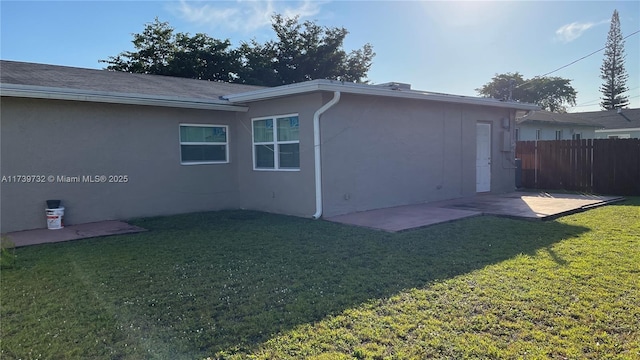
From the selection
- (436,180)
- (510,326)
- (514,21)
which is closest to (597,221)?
(436,180)

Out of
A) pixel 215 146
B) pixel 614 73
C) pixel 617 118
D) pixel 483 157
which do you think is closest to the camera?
pixel 215 146

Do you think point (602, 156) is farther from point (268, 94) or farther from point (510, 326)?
point (510, 326)

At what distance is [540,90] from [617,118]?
25238 millimetres

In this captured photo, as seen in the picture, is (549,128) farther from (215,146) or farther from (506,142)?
(215,146)

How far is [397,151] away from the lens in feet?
33.3

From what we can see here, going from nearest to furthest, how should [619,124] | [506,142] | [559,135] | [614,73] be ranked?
[506,142] < [559,135] < [619,124] < [614,73]

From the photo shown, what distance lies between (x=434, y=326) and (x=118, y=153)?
311 inches

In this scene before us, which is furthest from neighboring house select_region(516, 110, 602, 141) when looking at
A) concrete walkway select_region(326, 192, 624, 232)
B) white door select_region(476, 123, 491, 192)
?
concrete walkway select_region(326, 192, 624, 232)

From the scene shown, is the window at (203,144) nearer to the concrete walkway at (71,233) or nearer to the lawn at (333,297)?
the concrete walkway at (71,233)

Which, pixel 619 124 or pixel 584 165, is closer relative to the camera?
pixel 584 165

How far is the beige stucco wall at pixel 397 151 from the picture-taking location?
9.03m

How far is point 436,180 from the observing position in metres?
11.1

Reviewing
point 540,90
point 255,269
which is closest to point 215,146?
point 255,269

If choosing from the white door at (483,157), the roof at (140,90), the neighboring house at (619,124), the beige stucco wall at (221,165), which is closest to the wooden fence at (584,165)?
the white door at (483,157)
